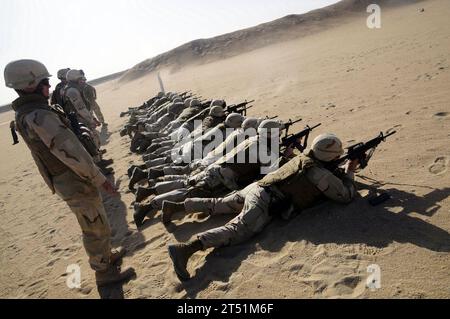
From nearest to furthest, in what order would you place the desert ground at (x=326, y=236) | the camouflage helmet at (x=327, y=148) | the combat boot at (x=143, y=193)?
the desert ground at (x=326, y=236)
the camouflage helmet at (x=327, y=148)
the combat boot at (x=143, y=193)

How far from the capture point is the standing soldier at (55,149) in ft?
10.8

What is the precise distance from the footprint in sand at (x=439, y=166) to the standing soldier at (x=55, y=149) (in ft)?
12.0

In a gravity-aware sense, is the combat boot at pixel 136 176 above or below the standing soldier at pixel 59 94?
below

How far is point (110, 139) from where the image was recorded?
503 inches

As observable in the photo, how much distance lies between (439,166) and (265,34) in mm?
38229

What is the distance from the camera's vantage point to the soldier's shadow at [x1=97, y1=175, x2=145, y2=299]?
3.89 meters

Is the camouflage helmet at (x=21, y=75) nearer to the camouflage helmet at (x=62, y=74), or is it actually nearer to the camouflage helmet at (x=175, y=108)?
the camouflage helmet at (x=62, y=74)

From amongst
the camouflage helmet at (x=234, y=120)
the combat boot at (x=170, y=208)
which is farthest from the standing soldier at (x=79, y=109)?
the combat boot at (x=170, y=208)

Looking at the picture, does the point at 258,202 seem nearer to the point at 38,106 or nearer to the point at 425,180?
the point at 425,180

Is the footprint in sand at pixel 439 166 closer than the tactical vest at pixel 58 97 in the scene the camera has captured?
Yes

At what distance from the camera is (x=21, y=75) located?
334 cm

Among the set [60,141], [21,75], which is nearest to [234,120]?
[60,141]
